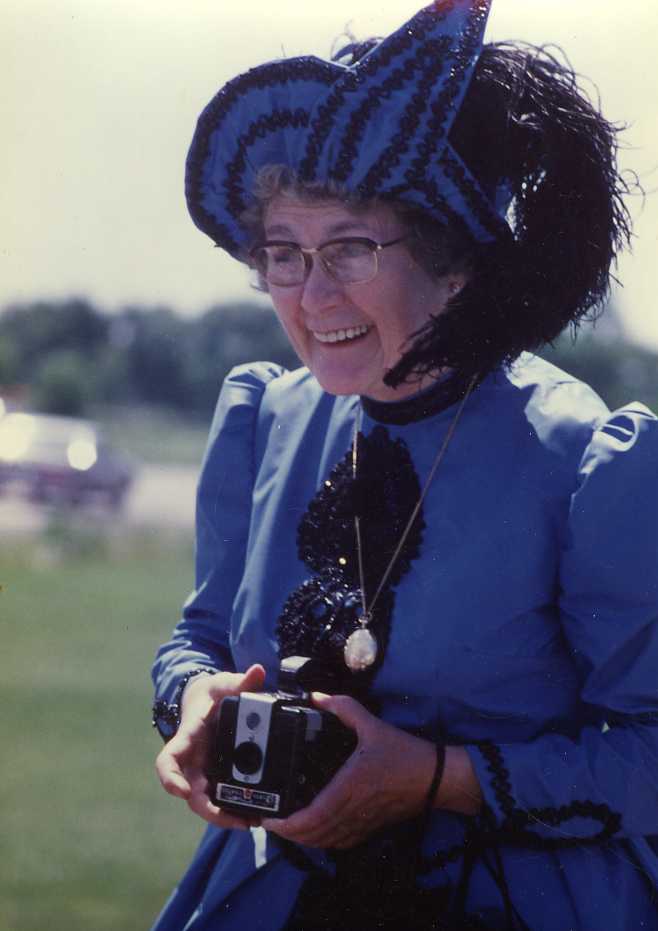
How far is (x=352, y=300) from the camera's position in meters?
1.78

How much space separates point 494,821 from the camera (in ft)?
5.44

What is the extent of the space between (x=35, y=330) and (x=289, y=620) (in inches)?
328

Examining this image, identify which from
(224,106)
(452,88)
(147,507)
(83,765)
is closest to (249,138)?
(224,106)

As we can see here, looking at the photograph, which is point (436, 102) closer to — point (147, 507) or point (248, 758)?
point (248, 758)

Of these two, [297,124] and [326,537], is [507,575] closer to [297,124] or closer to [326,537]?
[326,537]

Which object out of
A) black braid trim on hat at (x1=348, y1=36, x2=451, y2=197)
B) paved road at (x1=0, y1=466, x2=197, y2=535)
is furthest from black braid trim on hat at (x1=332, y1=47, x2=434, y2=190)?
paved road at (x1=0, y1=466, x2=197, y2=535)

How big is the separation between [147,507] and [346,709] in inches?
398

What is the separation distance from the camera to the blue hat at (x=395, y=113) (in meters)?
1.68

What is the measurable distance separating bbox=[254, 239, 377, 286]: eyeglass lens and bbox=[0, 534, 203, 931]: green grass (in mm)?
2226

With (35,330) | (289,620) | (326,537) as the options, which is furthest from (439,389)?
(35,330)

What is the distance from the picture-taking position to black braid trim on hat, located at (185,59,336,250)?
1.71 m

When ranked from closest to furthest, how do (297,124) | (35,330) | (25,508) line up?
(297,124) → (35,330) → (25,508)

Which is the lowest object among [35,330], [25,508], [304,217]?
[25,508]

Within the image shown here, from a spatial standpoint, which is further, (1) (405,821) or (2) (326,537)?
(2) (326,537)
